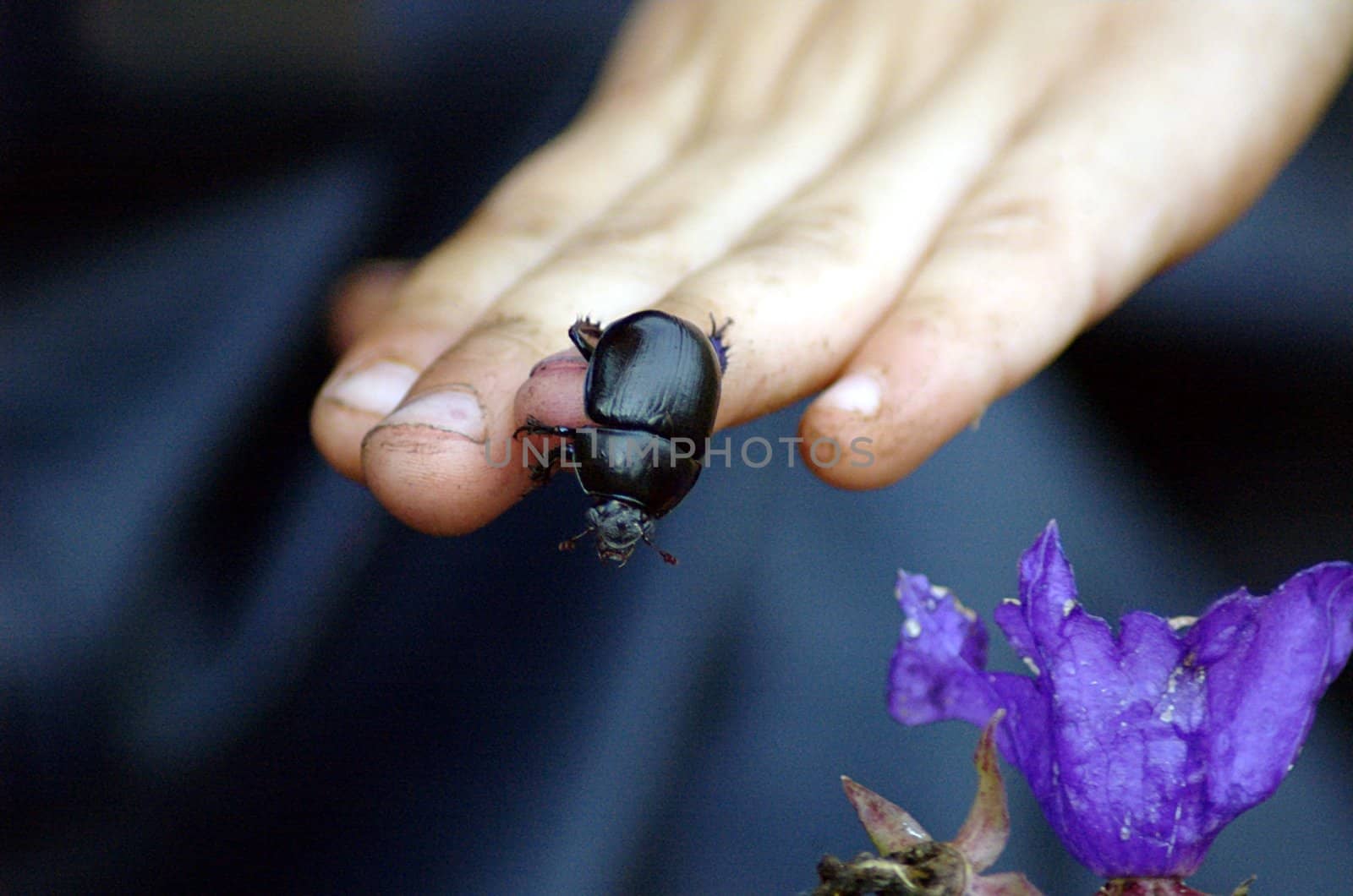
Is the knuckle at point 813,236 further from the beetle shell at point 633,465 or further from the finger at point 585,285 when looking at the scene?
the beetle shell at point 633,465

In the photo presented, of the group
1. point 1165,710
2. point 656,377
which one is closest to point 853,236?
point 656,377

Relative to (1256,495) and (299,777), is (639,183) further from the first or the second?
(1256,495)

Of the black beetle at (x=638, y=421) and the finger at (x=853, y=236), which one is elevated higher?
the finger at (x=853, y=236)

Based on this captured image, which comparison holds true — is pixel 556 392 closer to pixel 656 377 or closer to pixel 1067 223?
pixel 656 377

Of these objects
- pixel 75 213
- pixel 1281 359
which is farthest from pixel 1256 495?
pixel 75 213

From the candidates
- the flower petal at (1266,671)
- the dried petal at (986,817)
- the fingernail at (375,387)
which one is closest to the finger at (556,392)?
the fingernail at (375,387)
